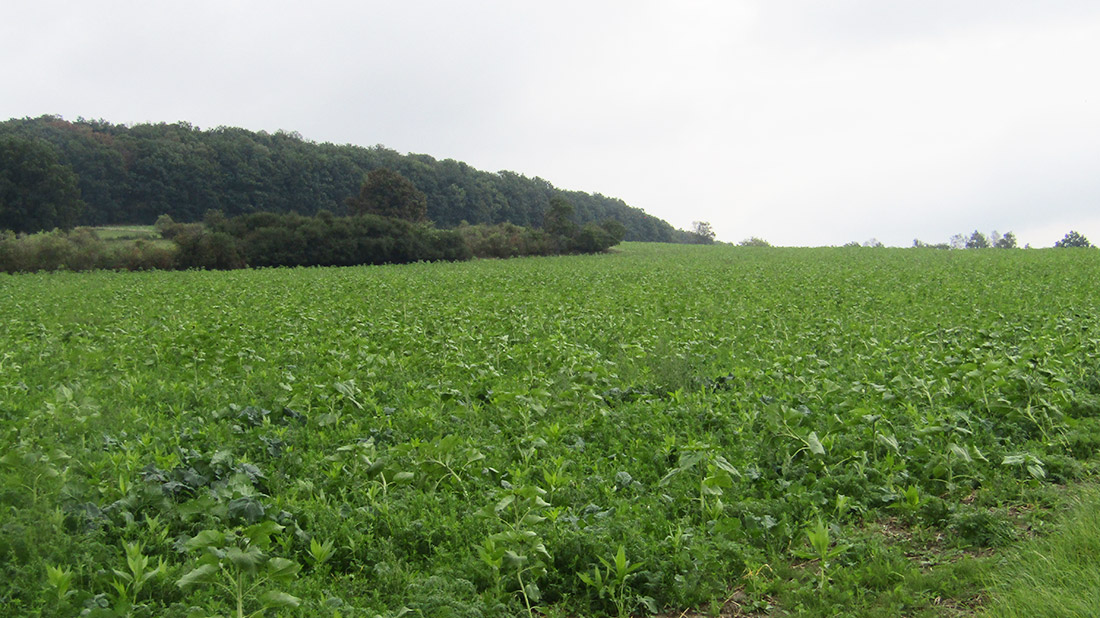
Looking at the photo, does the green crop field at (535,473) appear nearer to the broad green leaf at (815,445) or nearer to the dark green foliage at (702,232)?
the broad green leaf at (815,445)

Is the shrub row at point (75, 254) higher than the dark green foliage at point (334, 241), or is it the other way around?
the dark green foliage at point (334, 241)

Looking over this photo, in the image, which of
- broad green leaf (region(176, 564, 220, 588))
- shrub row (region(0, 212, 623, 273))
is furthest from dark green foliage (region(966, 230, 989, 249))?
broad green leaf (region(176, 564, 220, 588))

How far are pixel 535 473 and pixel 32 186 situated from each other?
2385 inches

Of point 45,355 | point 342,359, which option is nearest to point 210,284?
point 45,355

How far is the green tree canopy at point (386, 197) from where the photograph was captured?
6378 centimetres

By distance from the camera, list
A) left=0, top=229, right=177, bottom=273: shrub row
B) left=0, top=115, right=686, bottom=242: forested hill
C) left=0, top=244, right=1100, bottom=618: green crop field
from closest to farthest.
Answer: left=0, top=244, right=1100, bottom=618: green crop field
left=0, top=229, right=177, bottom=273: shrub row
left=0, top=115, right=686, bottom=242: forested hill

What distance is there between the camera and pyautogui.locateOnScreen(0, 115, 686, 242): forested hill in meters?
61.3

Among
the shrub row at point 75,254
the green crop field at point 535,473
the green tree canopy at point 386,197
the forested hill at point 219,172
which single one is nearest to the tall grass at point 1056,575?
the green crop field at point 535,473

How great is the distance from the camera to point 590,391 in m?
7.20

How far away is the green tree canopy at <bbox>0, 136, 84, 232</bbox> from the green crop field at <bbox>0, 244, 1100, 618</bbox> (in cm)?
4991

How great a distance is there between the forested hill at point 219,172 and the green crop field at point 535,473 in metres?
56.9

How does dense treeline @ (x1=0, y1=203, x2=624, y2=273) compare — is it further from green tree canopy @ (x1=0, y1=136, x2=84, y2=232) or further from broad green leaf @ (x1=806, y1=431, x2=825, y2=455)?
broad green leaf @ (x1=806, y1=431, x2=825, y2=455)

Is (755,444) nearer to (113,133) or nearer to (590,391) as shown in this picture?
(590,391)

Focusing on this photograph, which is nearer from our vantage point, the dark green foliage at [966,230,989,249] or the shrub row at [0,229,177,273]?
the shrub row at [0,229,177,273]
